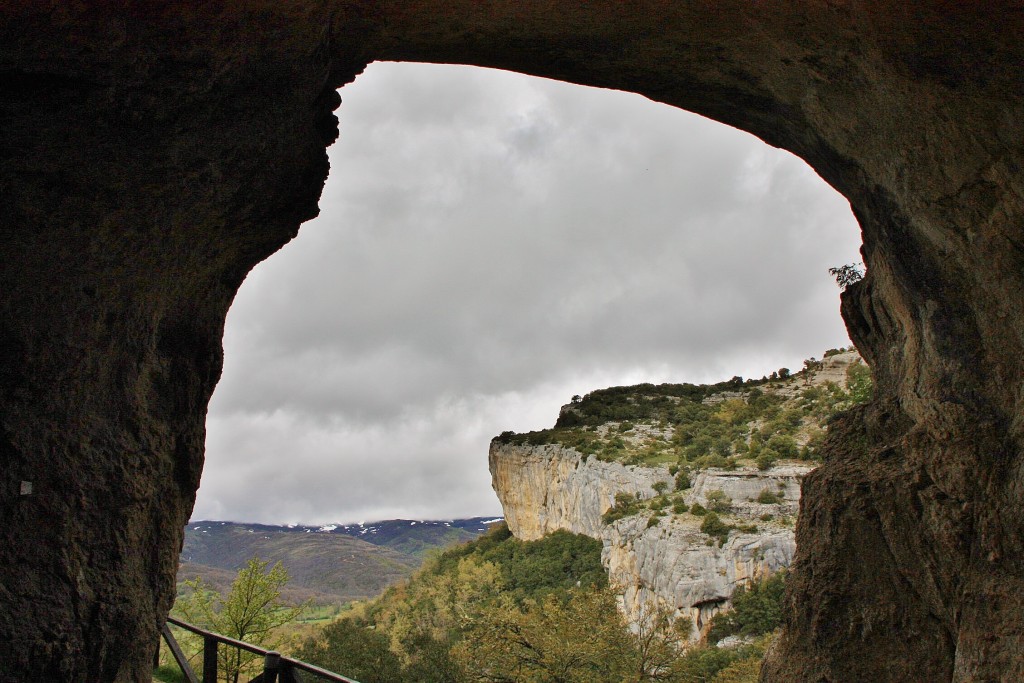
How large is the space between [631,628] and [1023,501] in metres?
→ 39.7

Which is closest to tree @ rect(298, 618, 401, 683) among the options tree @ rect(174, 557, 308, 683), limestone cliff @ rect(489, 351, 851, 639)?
tree @ rect(174, 557, 308, 683)

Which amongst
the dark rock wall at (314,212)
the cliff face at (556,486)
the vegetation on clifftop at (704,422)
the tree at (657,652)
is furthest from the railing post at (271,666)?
the cliff face at (556,486)

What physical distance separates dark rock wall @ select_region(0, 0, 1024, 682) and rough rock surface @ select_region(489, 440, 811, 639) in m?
28.2

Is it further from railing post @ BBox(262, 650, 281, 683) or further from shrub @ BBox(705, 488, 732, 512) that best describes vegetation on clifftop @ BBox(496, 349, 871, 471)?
railing post @ BBox(262, 650, 281, 683)

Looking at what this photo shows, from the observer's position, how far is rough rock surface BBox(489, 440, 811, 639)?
36094 millimetres

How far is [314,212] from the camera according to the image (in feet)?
21.1

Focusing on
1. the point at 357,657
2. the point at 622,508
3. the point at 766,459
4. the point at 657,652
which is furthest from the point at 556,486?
the point at 657,652

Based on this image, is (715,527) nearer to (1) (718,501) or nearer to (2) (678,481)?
(1) (718,501)

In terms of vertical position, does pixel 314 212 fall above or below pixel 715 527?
above

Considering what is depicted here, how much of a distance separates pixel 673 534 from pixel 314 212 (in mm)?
37001

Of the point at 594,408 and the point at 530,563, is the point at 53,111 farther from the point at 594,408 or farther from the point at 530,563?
the point at 594,408

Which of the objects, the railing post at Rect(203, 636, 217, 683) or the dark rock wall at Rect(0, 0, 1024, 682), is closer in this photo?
the dark rock wall at Rect(0, 0, 1024, 682)

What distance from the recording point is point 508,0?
493cm

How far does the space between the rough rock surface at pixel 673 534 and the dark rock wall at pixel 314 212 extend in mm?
28208
